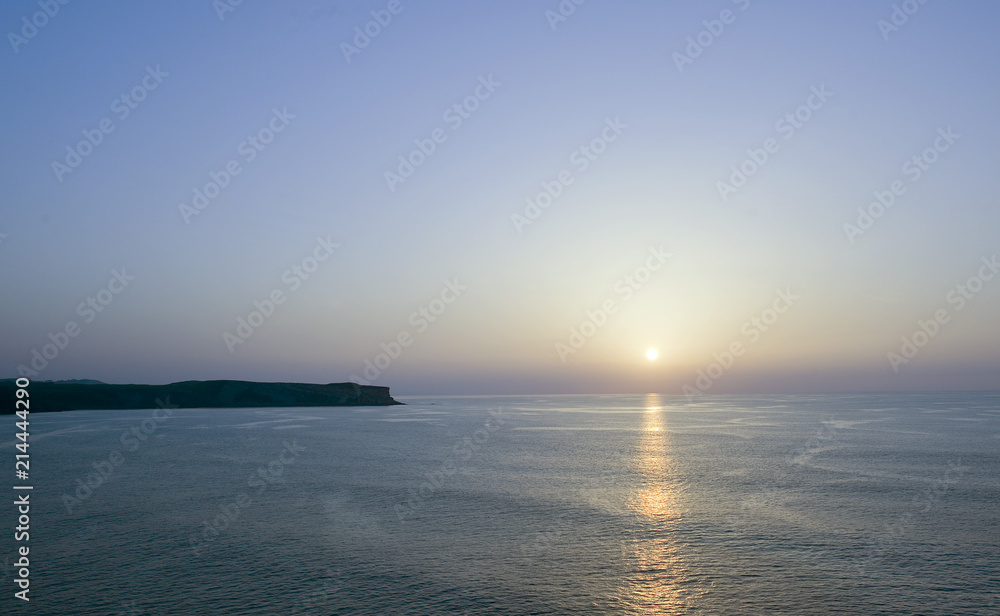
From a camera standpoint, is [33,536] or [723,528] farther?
[723,528]

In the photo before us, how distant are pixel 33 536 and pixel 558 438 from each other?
2652 inches

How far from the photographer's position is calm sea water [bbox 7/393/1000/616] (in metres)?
21.9

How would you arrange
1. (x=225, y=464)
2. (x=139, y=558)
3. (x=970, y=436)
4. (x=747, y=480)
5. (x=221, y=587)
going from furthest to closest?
(x=970, y=436), (x=225, y=464), (x=747, y=480), (x=139, y=558), (x=221, y=587)

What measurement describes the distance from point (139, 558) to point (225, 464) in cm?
3295

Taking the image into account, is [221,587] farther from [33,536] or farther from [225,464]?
[225,464]

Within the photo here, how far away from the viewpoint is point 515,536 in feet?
98.9

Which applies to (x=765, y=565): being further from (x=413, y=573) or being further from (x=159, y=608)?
(x=159, y=608)

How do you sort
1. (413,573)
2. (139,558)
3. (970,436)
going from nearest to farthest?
(413,573) → (139,558) → (970,436)

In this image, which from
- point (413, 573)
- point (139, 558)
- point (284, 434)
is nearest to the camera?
point (413, 573)

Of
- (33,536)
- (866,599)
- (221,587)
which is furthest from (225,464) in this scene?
(866,599)

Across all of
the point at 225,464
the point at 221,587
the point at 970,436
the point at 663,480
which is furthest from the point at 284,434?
the point at 970,436

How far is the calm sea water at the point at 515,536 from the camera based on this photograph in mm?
21922

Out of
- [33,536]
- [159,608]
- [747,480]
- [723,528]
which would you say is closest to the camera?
[159,608]

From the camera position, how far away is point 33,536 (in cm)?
2970
